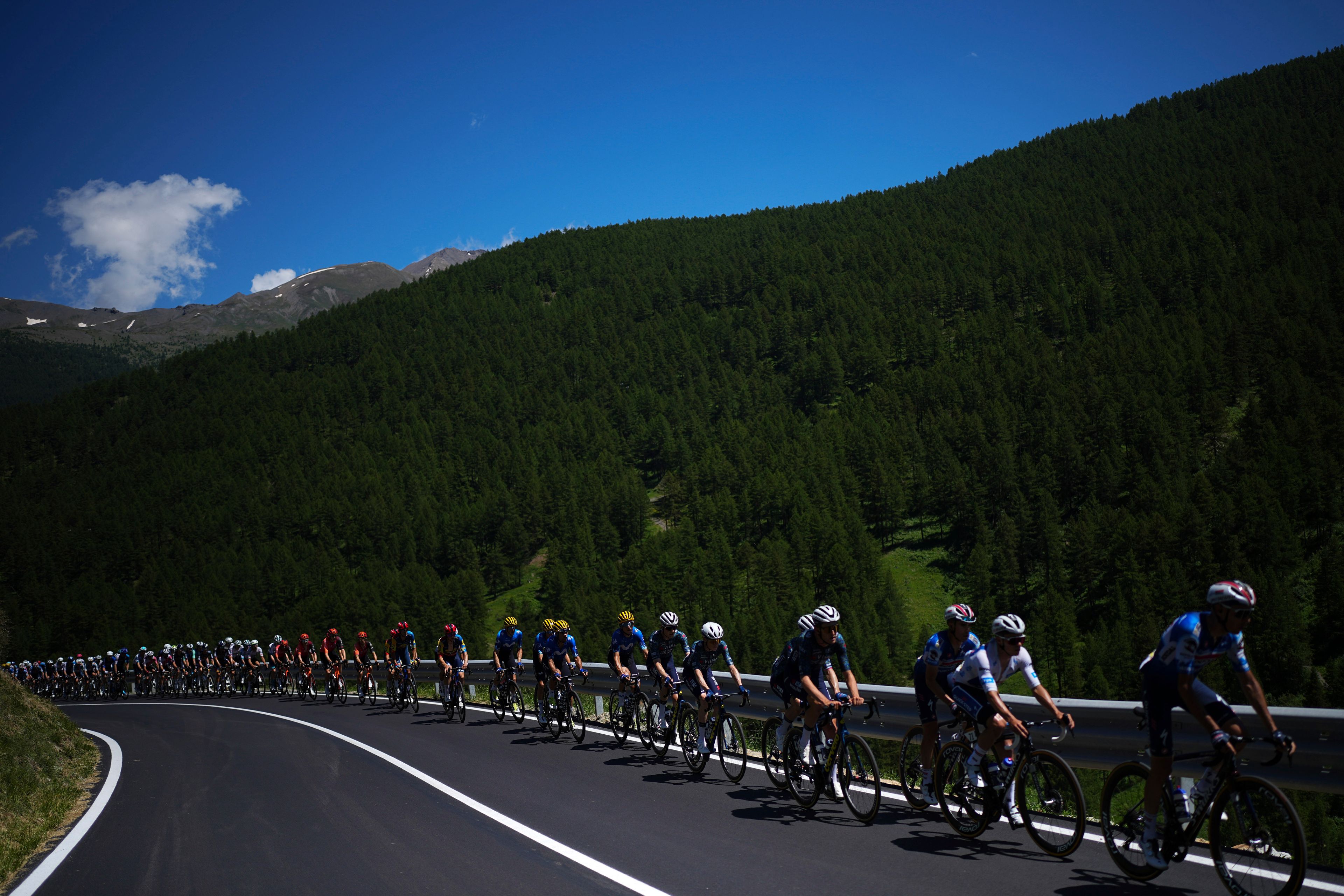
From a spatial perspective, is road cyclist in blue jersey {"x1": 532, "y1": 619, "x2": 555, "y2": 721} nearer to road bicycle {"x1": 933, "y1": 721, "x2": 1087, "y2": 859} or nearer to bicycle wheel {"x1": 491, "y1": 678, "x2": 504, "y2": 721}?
bicycle wheel {"x1": 491, "y1": 678, "x2": 504, "y2": 721}

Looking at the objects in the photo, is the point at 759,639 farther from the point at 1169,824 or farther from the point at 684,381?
the point at 684,381

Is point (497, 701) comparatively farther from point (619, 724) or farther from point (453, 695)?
point (619, 724)

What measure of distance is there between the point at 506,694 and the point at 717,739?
8448 mm

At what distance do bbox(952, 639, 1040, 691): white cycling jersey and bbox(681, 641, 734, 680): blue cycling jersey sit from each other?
371 cm

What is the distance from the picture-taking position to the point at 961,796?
6.91m

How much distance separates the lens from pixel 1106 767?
291 inches

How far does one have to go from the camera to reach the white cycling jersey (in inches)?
257

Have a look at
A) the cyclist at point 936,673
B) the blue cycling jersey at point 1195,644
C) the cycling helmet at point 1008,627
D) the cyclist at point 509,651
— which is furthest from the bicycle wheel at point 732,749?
the cyclist at point 509,651

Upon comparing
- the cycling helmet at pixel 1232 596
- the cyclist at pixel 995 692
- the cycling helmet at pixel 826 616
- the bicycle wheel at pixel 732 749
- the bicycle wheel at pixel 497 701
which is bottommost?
the bicycle wheel at pixel 497 701

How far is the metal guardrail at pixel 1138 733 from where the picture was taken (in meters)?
5.61

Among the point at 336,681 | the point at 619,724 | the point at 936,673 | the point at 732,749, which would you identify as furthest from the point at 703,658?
the point at 336,681

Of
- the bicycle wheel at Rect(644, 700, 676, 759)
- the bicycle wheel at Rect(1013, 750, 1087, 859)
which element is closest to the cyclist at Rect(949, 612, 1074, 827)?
the bicycle wheel at Rect(1013, 750, 1087, 859)

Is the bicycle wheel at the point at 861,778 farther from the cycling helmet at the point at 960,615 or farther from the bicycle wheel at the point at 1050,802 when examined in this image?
the cycling helmet at the point at 960,615

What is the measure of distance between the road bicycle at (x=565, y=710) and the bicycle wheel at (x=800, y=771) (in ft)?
18.6
